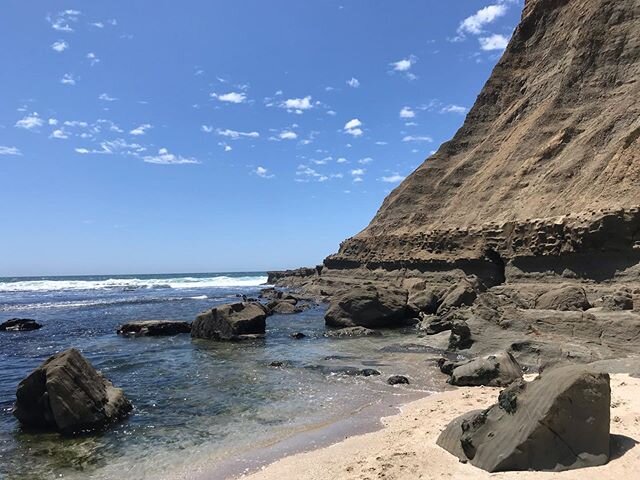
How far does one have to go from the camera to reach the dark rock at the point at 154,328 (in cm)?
2504

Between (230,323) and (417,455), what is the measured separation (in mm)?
16192

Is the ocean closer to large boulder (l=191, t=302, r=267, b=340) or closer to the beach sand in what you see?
large boulder (l=191, t=302, r=267, b=340)

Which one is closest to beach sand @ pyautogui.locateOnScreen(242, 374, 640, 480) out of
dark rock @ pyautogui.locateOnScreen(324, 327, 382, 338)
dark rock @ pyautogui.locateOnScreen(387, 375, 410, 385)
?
dark rock @ pyautogui.locateOnScreen(387, 375, 410, 385)

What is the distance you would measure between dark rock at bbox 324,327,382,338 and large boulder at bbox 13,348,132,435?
41.4 ft

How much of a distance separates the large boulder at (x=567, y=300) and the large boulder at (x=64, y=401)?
14675mm

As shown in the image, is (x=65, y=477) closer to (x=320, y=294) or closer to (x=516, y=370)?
(x=516, y=370)

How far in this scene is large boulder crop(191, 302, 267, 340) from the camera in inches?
891

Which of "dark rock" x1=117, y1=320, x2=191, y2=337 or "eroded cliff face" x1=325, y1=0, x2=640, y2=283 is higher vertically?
"eroded cliff face" x1=325, y1=0, x2=640, y2=283

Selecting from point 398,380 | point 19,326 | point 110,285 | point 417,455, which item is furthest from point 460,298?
point 110,285

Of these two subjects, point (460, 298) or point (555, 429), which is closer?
point (555, 429)

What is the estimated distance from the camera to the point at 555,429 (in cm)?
646

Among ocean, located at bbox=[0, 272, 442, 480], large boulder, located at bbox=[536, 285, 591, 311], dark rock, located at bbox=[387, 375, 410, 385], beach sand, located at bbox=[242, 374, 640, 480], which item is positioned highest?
large boulder, located at bbox=[536, 285, 591, 311]

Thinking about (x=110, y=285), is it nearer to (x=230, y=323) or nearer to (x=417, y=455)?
(x=230, y=323)

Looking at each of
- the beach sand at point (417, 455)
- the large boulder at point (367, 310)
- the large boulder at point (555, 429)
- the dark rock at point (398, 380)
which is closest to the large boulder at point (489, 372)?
the dark rock at point (398, 380)
